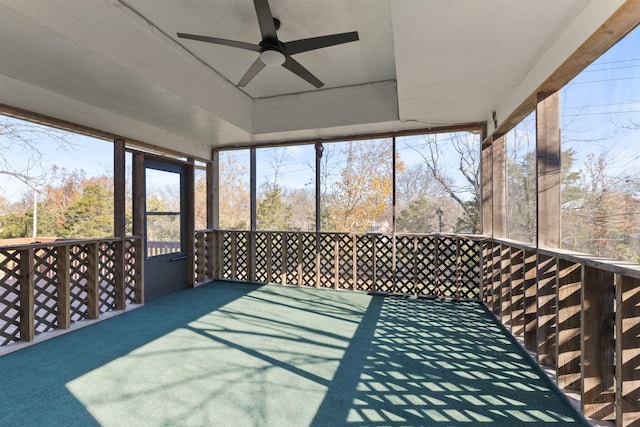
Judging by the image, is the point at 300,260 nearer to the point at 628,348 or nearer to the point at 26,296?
the point at 26,296

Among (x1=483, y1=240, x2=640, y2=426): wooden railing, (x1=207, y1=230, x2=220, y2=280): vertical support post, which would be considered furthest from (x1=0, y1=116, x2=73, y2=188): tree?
(x1=483, y1=240, x2=640, y2=426): wooden railing

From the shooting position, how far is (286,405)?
73.6 inches

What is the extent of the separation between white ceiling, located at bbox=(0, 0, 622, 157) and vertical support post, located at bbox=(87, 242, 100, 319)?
4.82 feet

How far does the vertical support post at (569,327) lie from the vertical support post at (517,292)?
0.87 metres

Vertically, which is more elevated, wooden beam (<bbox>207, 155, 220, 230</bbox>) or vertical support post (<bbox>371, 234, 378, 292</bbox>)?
wooden beam (<bbox>207, 155, 220, 230</bbox>)

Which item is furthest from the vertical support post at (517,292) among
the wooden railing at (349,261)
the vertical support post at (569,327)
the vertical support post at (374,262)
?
the vertical support post at (374,262)

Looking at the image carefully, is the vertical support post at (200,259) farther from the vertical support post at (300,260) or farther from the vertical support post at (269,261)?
the vertical support post at (300,260)

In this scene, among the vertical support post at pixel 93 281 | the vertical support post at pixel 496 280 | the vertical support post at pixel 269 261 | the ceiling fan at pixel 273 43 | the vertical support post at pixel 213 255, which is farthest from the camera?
the vertical support post at pixel 213 255

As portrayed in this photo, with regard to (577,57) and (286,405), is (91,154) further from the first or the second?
(577,57)

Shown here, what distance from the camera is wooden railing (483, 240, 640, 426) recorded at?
1483mm

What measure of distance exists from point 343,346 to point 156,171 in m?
3.62

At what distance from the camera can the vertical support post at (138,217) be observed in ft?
13.1

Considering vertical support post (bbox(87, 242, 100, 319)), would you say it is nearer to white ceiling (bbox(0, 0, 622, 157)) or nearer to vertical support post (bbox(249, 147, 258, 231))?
white ceiling (bbox(0, 0, 622, 157))

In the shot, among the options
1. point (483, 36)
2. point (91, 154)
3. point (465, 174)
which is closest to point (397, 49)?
point (483, 36)
